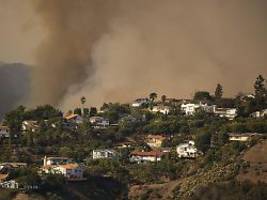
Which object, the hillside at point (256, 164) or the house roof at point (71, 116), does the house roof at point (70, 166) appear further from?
the house roof at point (71, 116)

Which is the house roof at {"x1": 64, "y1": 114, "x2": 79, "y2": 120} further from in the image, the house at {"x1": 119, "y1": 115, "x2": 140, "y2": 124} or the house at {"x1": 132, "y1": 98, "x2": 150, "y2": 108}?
the house at {"x1": 132, "y1": 98, "x2": 150, "y2": 108}

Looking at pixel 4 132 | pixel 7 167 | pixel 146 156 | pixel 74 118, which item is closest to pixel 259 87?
pixel 74 118

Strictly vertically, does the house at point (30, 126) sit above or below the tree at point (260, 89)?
below

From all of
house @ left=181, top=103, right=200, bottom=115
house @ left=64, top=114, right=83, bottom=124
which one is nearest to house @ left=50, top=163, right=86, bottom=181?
house @ left=64, top=114, right=83, bottom=124

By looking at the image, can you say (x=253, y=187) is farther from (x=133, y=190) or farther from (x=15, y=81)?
(x=15, y=81)

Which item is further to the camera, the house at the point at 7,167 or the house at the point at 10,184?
the house at the point at 7,167

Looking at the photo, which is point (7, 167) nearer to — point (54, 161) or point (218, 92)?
point (54, 161)

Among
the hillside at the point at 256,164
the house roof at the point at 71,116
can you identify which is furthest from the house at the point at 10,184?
the house roof at the point at 71,116
